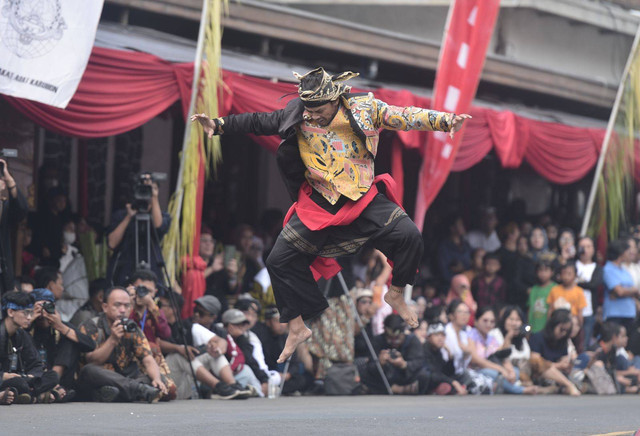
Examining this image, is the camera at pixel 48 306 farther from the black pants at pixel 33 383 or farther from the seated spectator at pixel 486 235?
the seated spectator at pixel 486 235

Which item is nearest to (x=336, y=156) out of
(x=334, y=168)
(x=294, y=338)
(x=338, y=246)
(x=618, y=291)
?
(x=334, y=168)

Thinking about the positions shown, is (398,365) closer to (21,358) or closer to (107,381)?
(107,381)

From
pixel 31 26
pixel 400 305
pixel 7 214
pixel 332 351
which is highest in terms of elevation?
pixel 31 26

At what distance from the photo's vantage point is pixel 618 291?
13.6 meters

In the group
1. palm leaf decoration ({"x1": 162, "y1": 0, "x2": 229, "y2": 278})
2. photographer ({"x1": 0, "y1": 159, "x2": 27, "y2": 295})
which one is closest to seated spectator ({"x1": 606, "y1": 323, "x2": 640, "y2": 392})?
palm leaf decoration ({"x1": 162, "y1": 0, "x2": 229, "y2": 278})

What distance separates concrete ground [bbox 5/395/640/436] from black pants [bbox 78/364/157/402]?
25 cm

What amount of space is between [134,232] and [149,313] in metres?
0.68

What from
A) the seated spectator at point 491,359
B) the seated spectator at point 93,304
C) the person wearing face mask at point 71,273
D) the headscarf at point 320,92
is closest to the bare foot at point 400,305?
the headscarf at point 320,92

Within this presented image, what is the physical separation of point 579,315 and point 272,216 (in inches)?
137

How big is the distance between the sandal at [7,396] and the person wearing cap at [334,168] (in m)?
2.28

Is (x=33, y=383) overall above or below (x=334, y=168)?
below

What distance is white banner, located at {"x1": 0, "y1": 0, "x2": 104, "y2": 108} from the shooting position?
30.6ft

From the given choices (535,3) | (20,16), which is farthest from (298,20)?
(535,3)

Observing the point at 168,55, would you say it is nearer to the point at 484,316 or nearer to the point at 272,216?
the point at 272,216
